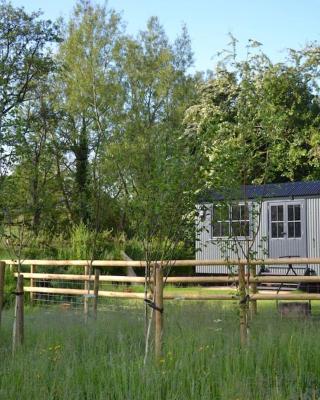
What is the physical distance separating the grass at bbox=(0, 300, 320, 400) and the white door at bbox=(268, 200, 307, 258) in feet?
39.7

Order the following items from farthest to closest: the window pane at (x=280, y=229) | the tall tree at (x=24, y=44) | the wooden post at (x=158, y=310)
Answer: the tall tree at (x=24, y=44)
the window pane at (x=280, y=229)
the wooden post at (x=158, y=310)

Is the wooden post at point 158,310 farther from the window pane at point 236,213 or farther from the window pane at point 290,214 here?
the window pane at point 290,214

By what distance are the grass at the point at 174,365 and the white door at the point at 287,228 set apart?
1209 cm

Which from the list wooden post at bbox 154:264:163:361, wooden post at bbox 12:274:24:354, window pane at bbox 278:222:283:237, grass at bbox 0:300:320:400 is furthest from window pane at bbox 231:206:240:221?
window pane at bbox 278:222:283:237

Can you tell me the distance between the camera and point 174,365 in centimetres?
495

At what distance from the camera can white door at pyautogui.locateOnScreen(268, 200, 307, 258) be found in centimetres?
1911

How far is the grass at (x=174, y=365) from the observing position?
14.0 feet

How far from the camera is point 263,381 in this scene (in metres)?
4.60

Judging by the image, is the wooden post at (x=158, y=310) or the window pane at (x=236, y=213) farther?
the window pane at (x=236, y=213)

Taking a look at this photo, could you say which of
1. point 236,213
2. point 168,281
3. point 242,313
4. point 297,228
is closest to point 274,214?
point 297,228

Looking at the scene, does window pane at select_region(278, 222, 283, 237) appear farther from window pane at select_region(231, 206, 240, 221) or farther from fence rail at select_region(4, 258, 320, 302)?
window pane at select_region(231, 206, 240, 221)

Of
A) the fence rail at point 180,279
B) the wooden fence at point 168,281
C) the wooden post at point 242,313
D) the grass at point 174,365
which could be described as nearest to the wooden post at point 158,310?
the wooden fence at point 168,281

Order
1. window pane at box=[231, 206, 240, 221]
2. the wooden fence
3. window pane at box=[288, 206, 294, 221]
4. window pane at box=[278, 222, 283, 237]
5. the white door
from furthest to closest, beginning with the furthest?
window pane at box=[278, 222, 283, 237] → window pane at box=[288, 206, 294, 221] → the white door → window pane at box=[231, 206, 240, 221] → the wooden fence

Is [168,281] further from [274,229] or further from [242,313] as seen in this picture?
[274,229]
